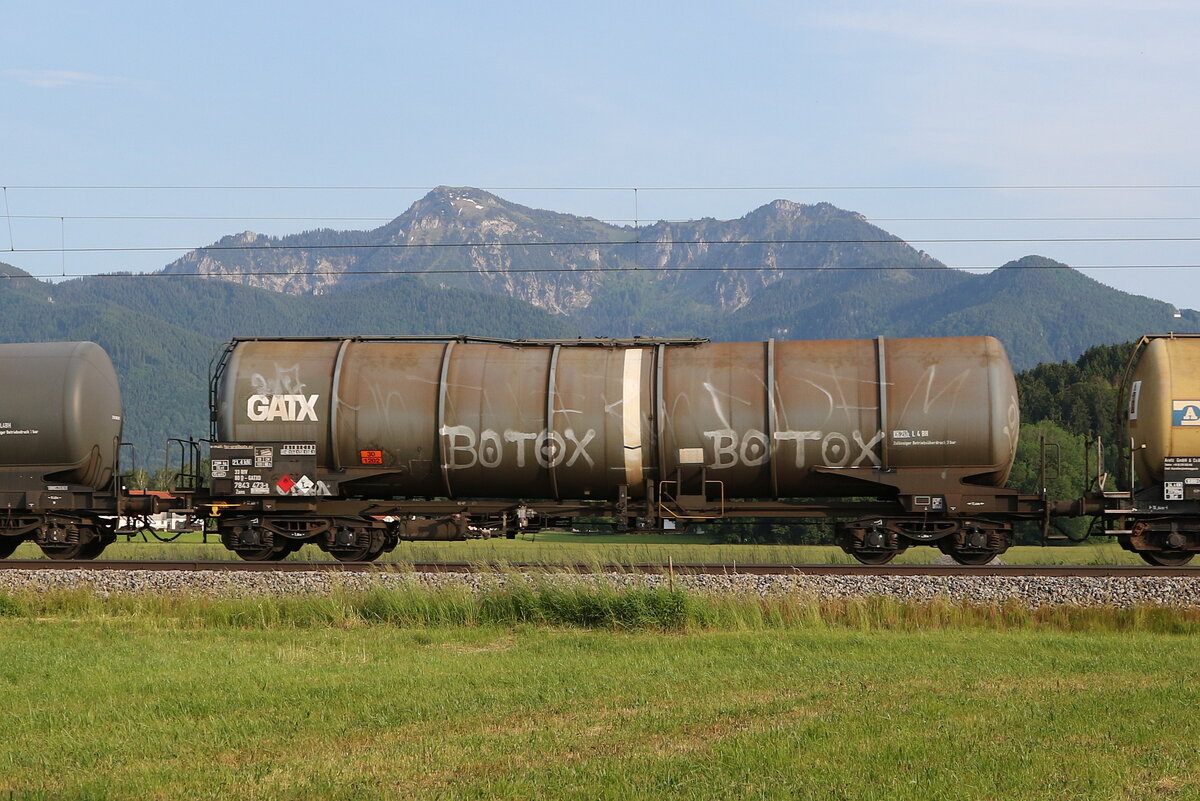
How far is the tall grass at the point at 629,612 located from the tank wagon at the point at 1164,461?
4474 millimetres

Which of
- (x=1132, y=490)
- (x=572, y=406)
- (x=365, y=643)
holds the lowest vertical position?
(x=365, y=643)

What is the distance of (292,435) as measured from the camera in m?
20.9

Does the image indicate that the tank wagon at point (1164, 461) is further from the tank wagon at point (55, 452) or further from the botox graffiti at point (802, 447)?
the tank wagon at point (55, 452)

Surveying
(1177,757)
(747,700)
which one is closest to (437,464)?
(747,700)

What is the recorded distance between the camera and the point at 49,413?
21656 mm

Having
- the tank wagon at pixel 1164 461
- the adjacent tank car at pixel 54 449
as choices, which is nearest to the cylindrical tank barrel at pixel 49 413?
the adjacent tank car at pixel 54 449

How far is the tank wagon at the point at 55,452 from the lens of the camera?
21.7 metres

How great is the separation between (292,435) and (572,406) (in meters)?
5.08

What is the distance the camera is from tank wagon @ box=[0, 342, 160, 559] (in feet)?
71.1

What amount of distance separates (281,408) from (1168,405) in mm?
15564

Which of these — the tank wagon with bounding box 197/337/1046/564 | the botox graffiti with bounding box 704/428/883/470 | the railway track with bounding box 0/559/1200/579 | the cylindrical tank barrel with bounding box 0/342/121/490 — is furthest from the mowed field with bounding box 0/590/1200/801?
the cylindrical tank barrel with bounding box 0/342/121/490

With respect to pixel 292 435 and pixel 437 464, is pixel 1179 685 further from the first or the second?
pixel 292 435

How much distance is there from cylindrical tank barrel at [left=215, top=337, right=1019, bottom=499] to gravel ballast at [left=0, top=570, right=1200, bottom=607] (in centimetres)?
281

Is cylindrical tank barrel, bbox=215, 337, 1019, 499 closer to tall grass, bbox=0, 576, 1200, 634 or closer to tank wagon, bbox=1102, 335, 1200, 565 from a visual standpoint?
tank wagon, bbox=1102, 335, 1200, 565
